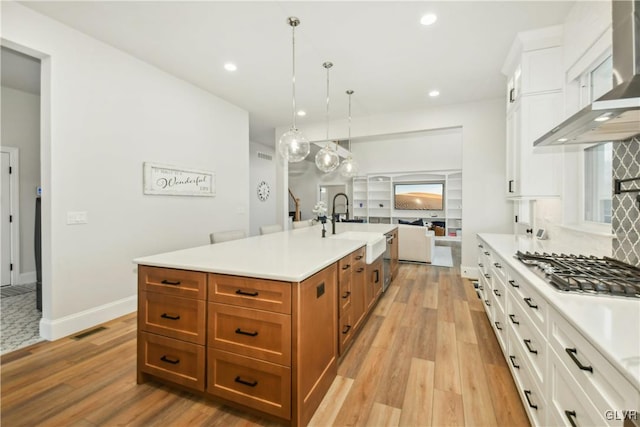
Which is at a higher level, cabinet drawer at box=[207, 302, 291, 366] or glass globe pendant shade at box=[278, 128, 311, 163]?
glass globe pendant shade at box=[278, 128, 311, 163]

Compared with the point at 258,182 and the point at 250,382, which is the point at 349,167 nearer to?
the point at 250,382

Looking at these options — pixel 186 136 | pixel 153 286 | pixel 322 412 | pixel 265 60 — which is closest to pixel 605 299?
pixel 322 412

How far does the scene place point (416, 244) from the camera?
567 cm

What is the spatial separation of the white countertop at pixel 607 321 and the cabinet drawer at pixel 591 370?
5 centimetres

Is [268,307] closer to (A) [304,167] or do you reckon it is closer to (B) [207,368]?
(B) [207,368]

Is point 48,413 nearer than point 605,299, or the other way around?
point 605,299

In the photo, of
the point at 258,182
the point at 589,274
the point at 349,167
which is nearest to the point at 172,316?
the point at 589,274

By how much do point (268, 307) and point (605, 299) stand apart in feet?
5.06

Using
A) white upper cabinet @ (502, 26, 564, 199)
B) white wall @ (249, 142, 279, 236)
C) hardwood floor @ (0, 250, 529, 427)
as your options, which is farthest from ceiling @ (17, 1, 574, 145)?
white wall @ (249, 142, 279, 236)

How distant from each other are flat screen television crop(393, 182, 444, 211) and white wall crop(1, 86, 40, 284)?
8.96 meters

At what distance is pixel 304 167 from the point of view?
10.6 metres

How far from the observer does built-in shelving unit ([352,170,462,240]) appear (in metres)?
9.05

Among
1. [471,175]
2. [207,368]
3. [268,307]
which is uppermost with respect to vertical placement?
[471,175]

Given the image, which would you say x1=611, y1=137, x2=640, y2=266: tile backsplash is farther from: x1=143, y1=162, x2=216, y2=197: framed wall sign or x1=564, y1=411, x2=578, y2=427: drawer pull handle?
x1=143, y1=162, x2=216, y2=197: framed wall sign
